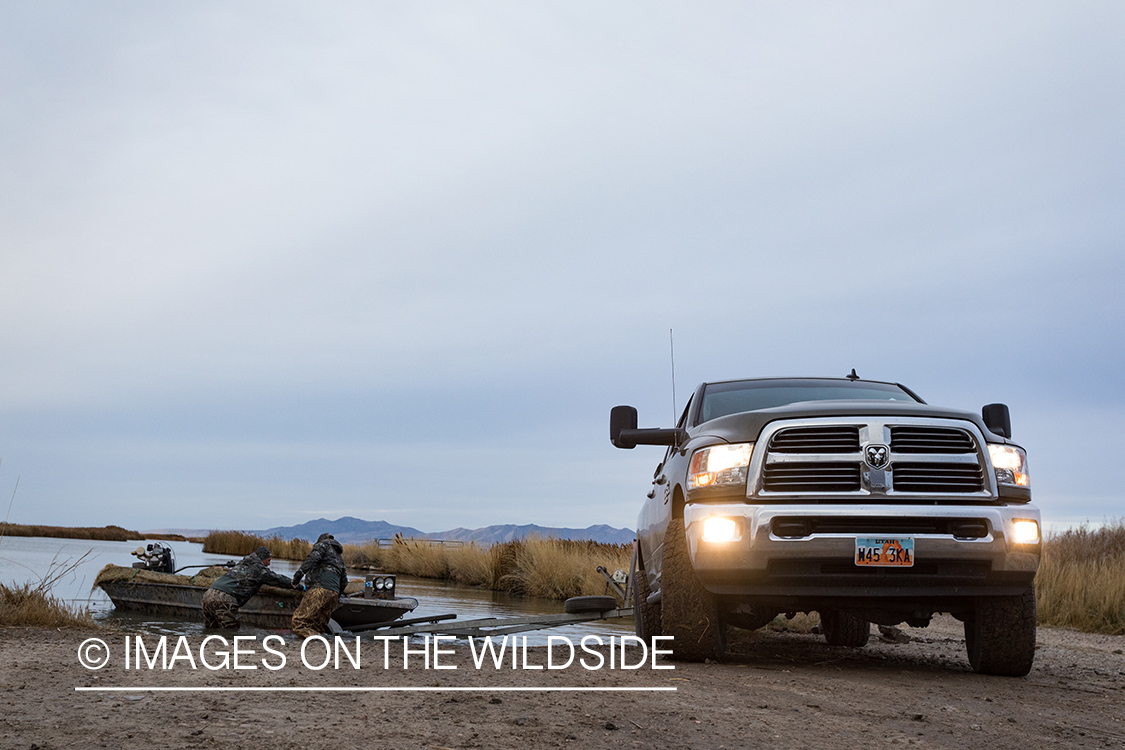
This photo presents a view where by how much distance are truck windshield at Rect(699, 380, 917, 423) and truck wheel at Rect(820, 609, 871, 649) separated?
9.84 feet

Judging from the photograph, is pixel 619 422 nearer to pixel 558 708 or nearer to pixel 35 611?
pixel 558 708

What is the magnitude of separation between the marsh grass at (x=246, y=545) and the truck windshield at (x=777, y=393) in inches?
1340

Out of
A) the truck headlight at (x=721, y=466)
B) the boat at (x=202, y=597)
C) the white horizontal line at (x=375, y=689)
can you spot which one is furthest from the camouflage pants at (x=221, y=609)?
the truck headlight at (x=721, y=466)

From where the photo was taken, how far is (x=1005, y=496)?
239 inches

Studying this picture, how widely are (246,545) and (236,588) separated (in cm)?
2893

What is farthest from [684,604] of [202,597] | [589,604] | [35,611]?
[202,597]

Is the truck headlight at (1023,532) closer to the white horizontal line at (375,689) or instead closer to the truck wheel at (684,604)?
the truck wheel at (684,604)

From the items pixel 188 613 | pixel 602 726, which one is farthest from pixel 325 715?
pixel 188 613

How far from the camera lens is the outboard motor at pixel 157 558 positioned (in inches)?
713

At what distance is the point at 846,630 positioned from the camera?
969 cm

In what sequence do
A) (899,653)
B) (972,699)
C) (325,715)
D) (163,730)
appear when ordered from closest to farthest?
(163,730) → (325,715) → (972,699) → (899,653)

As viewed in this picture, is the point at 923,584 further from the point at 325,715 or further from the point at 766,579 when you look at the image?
the point at 325,715

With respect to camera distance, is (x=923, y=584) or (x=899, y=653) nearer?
(x=923, y=584)

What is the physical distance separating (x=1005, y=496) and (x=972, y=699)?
1421 millimetres
